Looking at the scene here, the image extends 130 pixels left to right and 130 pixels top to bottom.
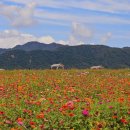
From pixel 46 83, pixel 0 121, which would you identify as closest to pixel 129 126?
pixel 0 121

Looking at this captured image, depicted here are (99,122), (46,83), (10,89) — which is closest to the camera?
(99,122)

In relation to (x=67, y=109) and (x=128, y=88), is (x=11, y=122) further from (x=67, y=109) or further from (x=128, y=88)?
(x=128, y=88)

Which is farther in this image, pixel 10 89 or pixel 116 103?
pixel 10 89

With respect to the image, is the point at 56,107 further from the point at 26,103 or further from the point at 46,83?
the point at 46,83

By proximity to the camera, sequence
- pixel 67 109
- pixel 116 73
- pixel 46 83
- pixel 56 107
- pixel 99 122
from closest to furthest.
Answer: pixel 99 122 → pixel 67 109 → pixel 56 107 → pixel 46 83 → pixel 116 73

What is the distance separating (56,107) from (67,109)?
1163 millimetres

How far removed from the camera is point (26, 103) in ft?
53.2

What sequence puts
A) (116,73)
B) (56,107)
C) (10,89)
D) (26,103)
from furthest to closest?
(116,73)
(10,89)
(26,103)
(56,107)

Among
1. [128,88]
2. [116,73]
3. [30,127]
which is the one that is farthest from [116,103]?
[116,73]

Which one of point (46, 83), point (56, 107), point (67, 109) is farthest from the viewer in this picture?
point (46, 83)

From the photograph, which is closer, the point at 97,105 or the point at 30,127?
the point at 30,127

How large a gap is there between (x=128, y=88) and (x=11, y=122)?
10.1 meters

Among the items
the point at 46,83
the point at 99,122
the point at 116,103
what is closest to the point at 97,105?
the point at 116,103

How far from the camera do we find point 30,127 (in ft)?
43.5
